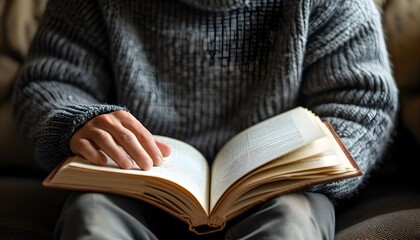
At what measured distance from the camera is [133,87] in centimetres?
103

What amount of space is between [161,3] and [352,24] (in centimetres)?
32

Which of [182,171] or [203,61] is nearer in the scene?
[182,171]

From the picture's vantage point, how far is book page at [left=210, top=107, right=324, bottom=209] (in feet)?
2.58

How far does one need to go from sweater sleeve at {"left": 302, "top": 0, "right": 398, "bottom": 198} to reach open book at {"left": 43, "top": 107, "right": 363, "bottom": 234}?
0.11 metres

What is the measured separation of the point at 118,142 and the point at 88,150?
0.05 m

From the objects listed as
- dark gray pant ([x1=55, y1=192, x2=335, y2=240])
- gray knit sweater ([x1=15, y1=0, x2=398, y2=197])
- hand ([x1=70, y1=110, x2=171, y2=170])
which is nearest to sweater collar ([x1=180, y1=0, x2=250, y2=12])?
gray knit sweater ([x1=15, y1=0, x2=398, y2=197])

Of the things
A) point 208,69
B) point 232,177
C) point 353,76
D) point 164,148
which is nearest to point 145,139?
point 164,148

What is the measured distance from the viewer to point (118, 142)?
853mm

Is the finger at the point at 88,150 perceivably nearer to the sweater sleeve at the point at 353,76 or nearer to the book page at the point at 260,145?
the book page at the point at 260,145

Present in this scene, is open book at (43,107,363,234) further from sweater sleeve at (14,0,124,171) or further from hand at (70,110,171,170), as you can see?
sweater sleeve at (14,0,124,171)

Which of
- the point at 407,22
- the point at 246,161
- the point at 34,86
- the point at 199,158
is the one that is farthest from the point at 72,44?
the point at 407,22

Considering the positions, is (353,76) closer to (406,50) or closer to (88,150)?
(406,50)

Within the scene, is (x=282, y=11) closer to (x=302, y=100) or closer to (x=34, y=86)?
(x=302, y=100)

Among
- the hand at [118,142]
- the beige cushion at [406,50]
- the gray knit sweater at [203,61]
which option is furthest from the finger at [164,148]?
the beige cushion at [406,50]
